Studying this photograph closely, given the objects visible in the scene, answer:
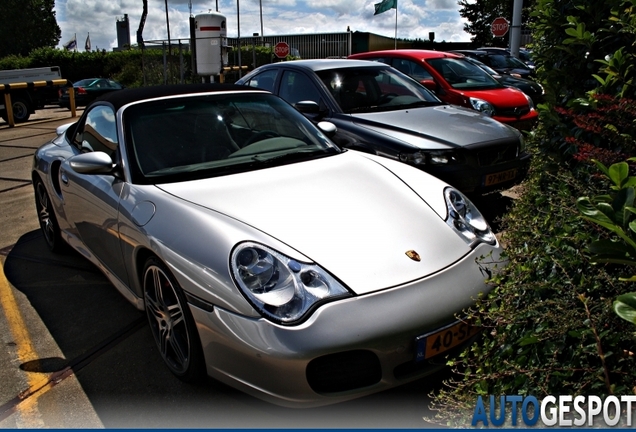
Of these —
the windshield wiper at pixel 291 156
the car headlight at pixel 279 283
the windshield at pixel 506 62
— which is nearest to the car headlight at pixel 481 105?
→ the windshield wiper at pixel 291 156

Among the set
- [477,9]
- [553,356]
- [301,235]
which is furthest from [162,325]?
[477,9]

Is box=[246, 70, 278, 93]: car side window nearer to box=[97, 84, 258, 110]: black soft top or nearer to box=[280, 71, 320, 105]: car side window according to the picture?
box=[280, 71, 320, 105]: car side window

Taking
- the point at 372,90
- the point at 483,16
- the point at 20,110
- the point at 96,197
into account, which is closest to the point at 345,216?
the point at 96,197

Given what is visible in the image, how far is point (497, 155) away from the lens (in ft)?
17.7

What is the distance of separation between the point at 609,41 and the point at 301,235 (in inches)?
83.3

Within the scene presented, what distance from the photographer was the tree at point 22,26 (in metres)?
53.3

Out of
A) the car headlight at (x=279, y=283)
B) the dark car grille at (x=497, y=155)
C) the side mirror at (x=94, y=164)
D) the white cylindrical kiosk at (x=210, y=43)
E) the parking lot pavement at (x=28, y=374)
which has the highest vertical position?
the white cylindrical kiosk at (x=210, y=43)

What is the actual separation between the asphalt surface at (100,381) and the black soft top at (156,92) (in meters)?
1.36

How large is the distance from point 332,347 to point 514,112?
23.6 feet

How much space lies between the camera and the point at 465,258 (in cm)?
283

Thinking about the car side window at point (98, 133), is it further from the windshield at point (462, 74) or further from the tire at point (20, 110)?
the tire at point (20, 110)

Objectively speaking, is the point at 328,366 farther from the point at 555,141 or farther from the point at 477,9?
the point at 477,9

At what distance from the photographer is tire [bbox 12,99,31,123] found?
16484mm

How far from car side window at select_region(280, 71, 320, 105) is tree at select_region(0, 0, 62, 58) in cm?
5579
